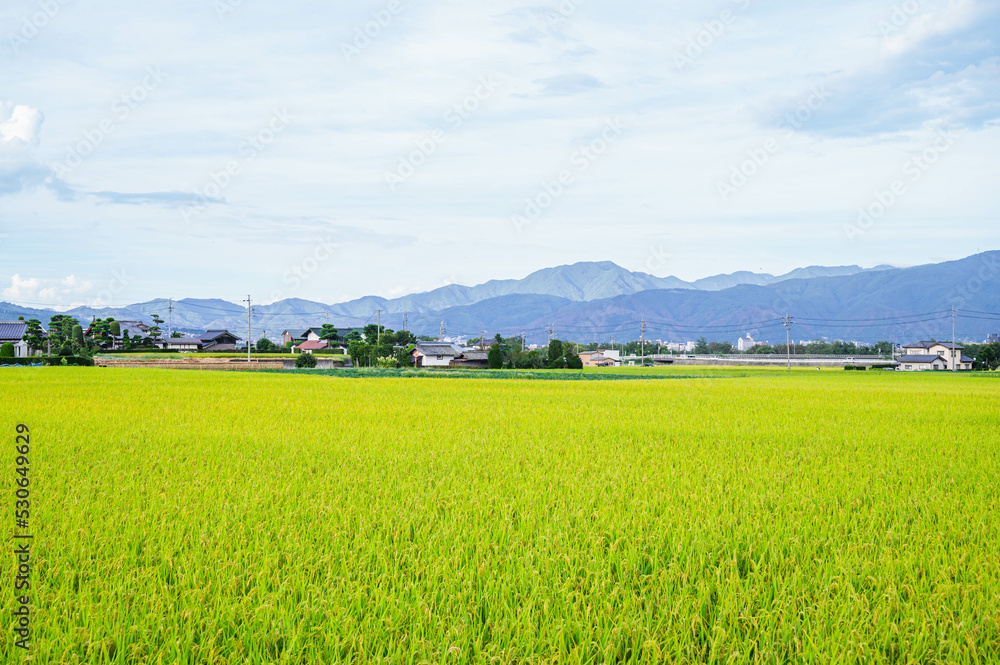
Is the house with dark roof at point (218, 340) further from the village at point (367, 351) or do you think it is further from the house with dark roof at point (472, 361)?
the house with dark roof at point (472, 361)

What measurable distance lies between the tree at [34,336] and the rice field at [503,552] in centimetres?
6827

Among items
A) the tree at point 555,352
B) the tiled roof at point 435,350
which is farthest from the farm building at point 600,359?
the tree at point 555,352

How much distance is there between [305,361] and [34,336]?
33.1 metres

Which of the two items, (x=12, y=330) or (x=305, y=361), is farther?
(x=12, y=330)

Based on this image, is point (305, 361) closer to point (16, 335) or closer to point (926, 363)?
point (16, 335)

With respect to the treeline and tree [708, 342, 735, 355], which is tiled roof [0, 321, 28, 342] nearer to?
the treeline

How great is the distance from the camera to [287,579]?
3695mm

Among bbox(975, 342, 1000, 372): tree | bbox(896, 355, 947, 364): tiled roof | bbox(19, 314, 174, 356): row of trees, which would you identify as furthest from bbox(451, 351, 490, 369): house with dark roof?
bbox(975, 342, 1000, 372): tree

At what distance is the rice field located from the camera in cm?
312

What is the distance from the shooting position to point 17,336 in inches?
2601

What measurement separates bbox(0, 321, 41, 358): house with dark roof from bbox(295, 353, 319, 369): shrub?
32765 millimetres

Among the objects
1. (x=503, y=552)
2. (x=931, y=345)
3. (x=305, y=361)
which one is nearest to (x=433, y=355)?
(x=305, y=361)

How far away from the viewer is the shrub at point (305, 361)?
173 ft

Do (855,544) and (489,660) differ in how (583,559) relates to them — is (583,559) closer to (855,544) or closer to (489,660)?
(489,660)
